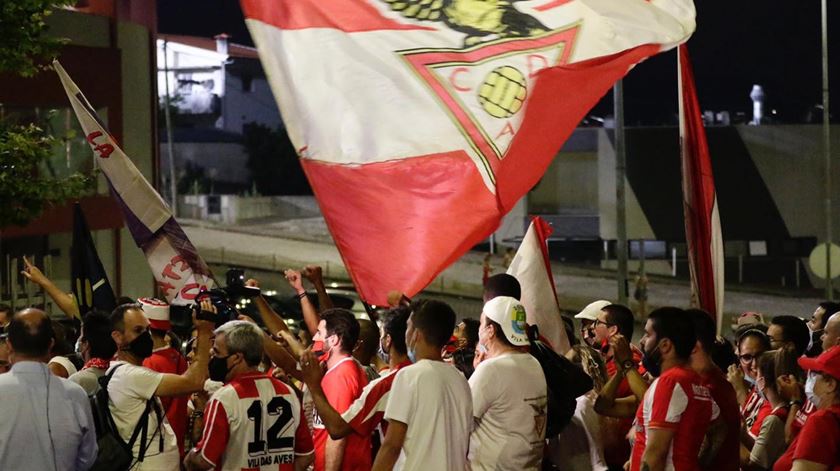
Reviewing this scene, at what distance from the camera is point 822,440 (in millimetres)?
6180

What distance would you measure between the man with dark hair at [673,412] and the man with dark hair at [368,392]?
1.34 meters

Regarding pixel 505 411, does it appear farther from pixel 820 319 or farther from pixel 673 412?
pixel 820 319

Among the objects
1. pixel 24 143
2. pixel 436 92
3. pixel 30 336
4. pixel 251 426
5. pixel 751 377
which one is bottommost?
pixel 751 377

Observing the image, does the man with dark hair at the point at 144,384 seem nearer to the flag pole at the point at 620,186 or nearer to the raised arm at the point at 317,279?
the raised arm at the point at 317,279

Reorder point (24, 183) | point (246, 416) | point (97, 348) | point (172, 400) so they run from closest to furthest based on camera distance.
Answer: point (246, 416) < point (97, 348) < point (172, 400) < point (24, 183)

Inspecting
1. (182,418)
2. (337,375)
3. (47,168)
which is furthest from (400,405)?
(47,168)

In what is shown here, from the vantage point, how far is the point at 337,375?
7957 millimetres

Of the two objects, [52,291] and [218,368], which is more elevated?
[52,291]

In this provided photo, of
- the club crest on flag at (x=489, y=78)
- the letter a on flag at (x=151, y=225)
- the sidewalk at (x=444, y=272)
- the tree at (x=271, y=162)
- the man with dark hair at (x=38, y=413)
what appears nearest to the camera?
the man with dark hair at (x=38, y=413)

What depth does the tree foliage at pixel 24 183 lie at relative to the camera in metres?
15.6

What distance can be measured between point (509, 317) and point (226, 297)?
1.80 m

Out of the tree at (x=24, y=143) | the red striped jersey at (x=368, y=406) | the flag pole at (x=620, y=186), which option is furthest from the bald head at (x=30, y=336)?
the flag pole at (x=620, y=186)

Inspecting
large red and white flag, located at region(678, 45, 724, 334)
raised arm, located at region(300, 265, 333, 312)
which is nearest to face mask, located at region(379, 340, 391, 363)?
raised arm, located at region(300, 265, 333, 312)

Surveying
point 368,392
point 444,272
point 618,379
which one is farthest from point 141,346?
point 444,272
